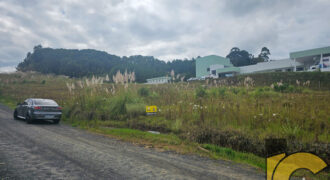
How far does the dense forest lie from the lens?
98000 millimetres

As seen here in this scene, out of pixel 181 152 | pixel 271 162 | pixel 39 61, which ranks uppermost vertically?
pixel 39 61

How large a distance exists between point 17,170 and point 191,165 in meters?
4.02

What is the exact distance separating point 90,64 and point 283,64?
3915 inches

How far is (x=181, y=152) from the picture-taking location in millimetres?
5844

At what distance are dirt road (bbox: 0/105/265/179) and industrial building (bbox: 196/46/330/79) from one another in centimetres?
4162

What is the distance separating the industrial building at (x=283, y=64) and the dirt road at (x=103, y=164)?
137 feet

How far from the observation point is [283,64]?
187 feet

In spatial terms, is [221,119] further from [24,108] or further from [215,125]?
[24,108]

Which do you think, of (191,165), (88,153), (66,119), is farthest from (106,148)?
(66,119)

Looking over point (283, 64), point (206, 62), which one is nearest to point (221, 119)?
point (283, 64)

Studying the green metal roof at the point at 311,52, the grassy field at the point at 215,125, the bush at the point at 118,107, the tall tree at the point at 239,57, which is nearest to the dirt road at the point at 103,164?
the grassy field at the point at 215,125

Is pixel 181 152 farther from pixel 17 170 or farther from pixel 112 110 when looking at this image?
pixel 112 110

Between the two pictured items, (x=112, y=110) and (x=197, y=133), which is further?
(x=112, y=110)

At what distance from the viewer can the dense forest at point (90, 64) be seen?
98.0 m
